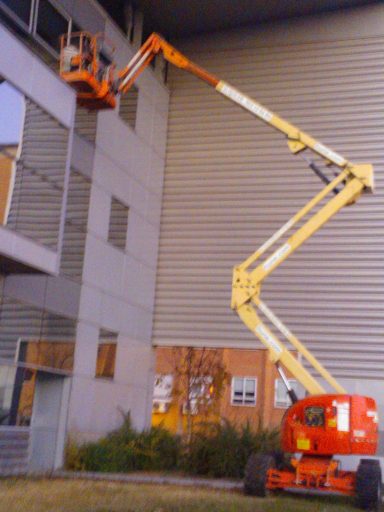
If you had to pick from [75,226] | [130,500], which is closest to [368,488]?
[130,500]

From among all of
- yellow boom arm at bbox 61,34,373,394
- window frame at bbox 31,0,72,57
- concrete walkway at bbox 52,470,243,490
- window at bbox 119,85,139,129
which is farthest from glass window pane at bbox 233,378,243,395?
window frame at bbox 31,0,72,57

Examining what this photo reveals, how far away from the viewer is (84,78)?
17.2m

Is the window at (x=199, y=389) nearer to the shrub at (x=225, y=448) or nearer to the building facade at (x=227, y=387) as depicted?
the building facade at (x=227, y=387)

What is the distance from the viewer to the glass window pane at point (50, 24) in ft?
59.4

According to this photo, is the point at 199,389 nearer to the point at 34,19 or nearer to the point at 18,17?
the point at 34,19

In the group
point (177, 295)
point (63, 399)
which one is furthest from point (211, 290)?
point (63, 399)

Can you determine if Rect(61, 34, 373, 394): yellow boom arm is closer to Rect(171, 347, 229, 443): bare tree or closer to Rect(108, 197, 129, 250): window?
Rect(108, 197, 129, 250): window

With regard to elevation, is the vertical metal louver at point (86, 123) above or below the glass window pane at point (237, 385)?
above

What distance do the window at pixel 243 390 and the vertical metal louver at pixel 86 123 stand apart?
22076mm

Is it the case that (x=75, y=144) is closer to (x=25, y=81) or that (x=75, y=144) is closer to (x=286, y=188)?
(x=25, y=81)

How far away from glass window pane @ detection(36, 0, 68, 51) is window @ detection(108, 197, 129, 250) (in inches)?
178

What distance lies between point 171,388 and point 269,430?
15569 millimetres

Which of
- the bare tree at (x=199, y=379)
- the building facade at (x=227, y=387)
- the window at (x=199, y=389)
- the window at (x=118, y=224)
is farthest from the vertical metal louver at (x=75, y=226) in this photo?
the window at (x=199, y=389)

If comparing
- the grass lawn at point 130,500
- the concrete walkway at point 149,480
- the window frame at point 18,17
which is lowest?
the grass lawn at point 130,500
